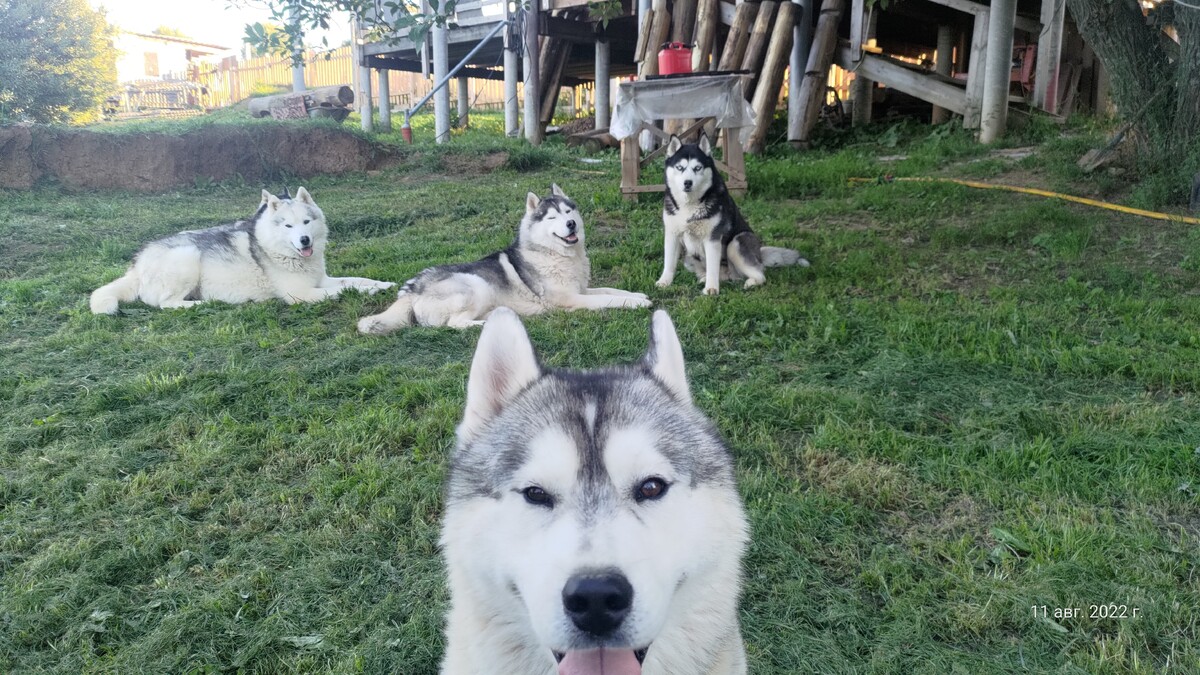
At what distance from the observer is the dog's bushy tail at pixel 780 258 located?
24.9 feet

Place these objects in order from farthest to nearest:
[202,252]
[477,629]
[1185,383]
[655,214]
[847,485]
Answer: [655,214], [202,252], [1185,383], [847,485], [477,629]

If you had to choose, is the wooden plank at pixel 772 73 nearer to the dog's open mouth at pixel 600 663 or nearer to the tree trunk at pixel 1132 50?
the tree trunk at pixel 1132 50

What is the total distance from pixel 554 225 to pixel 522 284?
677 mm

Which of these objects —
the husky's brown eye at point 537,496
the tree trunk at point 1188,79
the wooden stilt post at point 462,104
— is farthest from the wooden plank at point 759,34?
the husky's brown eye at point 537,496

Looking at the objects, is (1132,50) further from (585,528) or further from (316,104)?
(316,104)

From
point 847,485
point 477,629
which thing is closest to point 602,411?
point 477,629

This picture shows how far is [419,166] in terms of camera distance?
1540cm

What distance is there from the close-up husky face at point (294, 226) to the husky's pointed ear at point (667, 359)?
6.39 meters

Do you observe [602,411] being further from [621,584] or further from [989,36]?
[989,36]

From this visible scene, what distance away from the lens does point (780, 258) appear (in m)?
7.62

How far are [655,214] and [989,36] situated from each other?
672cm

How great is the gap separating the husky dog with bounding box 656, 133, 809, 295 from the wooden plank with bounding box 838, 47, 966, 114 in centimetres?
755

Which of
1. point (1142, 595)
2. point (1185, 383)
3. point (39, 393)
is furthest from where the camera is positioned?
point (39, 393)
